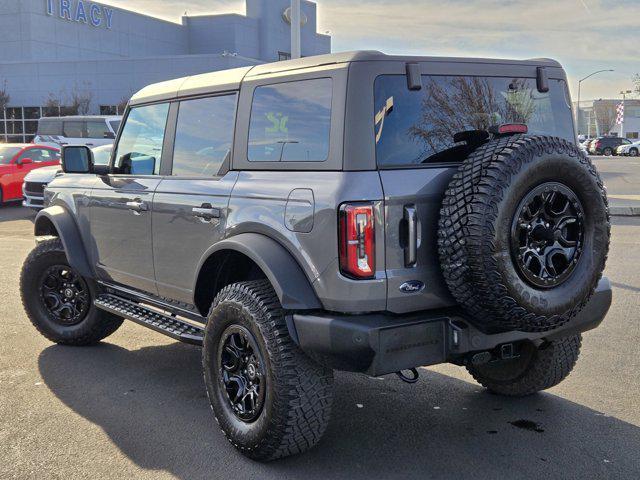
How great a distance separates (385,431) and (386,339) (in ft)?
3.48

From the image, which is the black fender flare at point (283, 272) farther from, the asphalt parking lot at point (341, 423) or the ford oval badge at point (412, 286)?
the asphalt parking lot at point (341, 423)

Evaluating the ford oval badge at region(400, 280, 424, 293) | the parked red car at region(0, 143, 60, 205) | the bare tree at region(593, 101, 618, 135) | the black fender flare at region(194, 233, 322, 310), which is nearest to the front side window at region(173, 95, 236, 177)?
the black fender flare at region(194, 233, 322, 310)

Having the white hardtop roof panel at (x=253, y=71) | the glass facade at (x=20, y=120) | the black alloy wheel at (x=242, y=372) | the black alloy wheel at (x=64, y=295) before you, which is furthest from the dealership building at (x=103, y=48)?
the black alloy wheel at (x=242, y=372)

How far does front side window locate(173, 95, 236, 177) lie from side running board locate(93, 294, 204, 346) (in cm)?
96

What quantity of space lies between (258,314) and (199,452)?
2.93ft

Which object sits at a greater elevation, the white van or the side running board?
the white van

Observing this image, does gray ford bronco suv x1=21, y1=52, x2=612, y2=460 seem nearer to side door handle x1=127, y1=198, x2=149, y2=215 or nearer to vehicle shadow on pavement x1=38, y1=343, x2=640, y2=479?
vehicle shadow on pavement x1=38, y1=343, x2=640, y2=479

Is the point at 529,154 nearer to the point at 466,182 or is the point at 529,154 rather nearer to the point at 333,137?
the point at 466,182

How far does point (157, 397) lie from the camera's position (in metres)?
4.62

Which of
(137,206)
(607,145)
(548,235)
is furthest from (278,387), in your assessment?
(607,145)

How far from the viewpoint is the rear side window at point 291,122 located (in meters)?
3.54

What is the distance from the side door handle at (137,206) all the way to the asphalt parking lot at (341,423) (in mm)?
1200

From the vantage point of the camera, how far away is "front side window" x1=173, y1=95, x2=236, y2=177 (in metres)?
4.23

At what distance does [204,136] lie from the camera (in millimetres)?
4418
